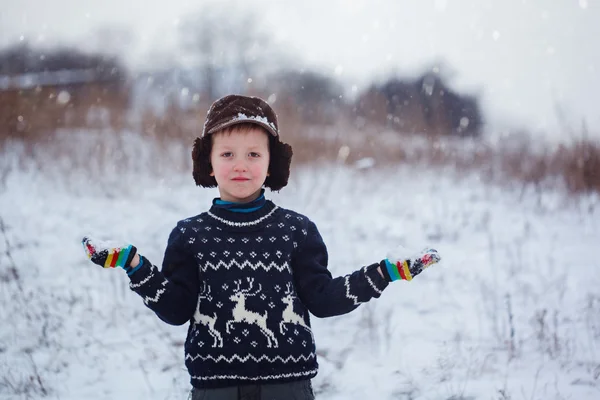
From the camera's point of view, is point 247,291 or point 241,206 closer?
point 247,291

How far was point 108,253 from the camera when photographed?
160 centimetres

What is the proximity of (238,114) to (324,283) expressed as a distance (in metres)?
0.66

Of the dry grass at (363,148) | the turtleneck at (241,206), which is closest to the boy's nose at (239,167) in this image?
the turtleneck at (241,206)

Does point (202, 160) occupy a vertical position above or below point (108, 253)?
above

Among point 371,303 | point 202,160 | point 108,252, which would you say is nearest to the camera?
point 108,252

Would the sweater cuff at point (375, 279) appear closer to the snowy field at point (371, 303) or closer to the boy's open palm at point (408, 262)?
the boy's open palm at point (408, 262)

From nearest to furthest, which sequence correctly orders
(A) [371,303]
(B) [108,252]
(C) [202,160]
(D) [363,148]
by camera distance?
(B) [108,252] < (C) [202,160] < (A) [371,303] < (D) [363,148]

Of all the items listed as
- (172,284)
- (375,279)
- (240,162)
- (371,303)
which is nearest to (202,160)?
(240,162)

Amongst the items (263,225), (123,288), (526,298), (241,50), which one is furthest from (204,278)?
(241,50)

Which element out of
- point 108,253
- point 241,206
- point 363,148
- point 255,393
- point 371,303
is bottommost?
point 371,303

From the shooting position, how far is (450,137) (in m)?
11.1

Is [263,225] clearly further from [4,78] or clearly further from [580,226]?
[4,78]

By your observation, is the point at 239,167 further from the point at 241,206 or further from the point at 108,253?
the point at 108,253

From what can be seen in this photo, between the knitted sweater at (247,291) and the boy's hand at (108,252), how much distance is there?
7cm
